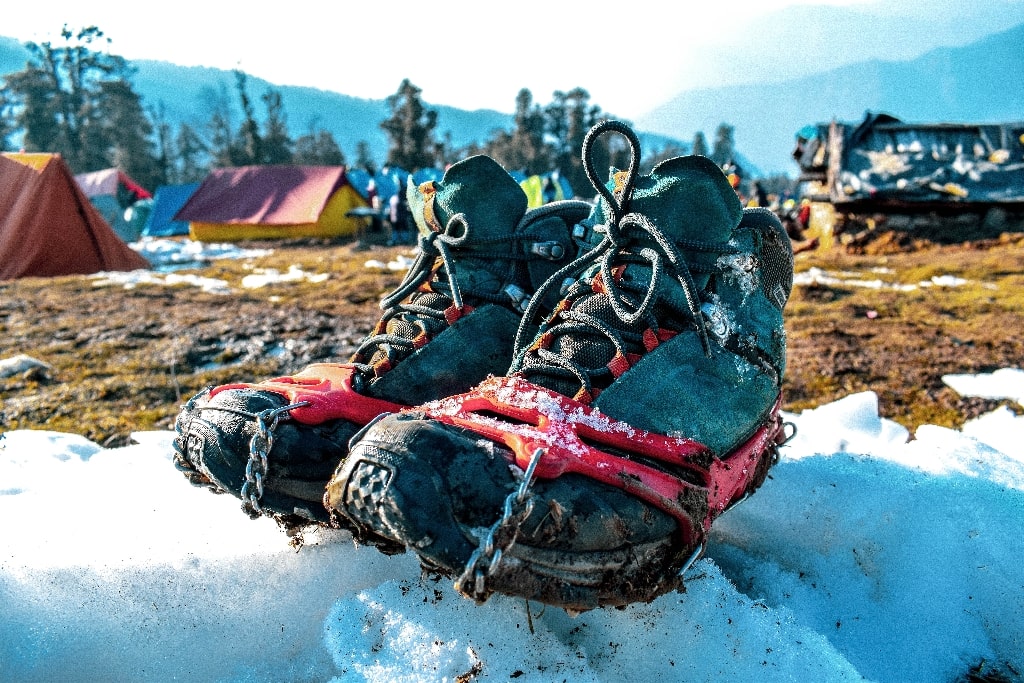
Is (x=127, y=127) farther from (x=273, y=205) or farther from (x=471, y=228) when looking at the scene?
(x=471, y=228)

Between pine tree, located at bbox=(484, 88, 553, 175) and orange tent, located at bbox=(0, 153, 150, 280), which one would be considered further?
pine tree, located at bbox=(484, 88, 553, 175)

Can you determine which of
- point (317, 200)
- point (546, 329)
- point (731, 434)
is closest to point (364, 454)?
point (546, 329)

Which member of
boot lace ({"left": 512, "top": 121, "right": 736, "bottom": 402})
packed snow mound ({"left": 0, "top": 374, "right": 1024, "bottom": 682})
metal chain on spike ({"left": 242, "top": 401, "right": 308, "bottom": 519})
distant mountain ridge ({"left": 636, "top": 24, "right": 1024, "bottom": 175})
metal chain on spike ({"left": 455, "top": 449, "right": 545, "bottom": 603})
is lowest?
distant mountain ridge ({"left": 636, "top": 24, "right": 1024, "bottom": 175})

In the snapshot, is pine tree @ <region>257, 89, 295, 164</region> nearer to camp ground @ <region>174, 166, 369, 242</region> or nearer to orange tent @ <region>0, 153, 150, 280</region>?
camp ground @ <region>174, 166, 369, 242</region>

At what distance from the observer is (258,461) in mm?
1113

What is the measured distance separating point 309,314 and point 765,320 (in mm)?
3927

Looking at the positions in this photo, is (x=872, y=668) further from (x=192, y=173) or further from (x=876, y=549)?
(x=192, y=173)

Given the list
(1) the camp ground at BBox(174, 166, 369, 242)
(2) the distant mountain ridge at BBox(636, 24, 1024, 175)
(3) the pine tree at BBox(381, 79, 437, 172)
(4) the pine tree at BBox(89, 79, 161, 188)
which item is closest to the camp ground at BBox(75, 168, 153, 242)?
A: (1) the camp ground at BBox(174, 166, 369, 242)

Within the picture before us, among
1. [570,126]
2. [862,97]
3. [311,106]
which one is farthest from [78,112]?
[862,97]

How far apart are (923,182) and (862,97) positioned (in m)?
168

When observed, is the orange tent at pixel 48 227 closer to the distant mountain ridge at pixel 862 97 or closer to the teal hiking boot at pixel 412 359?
the teal hiking boot at pixel 412 359

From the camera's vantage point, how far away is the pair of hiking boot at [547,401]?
0.81 m

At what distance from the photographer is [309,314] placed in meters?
4.66

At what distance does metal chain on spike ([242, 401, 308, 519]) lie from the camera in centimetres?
110
